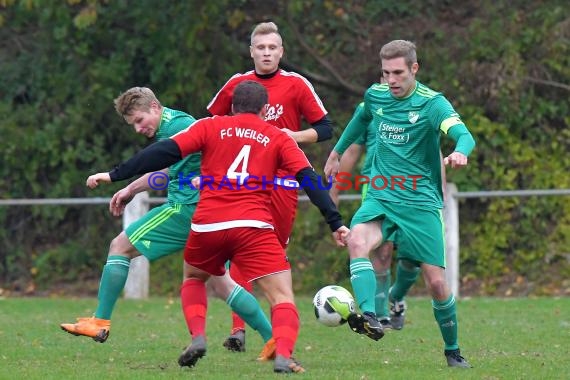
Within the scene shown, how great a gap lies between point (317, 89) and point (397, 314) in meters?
7.35

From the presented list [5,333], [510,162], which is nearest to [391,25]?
[510,162]

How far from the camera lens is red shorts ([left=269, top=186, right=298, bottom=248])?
813cm

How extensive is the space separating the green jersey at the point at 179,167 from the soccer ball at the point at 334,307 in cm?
128

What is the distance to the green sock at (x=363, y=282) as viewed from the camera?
7.18 meters

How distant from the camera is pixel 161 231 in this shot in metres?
7.89

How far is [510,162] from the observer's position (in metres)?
15.7

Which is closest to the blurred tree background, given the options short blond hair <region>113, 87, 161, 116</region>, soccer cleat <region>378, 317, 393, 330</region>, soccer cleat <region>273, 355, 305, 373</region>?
soccer cleat <region>378, 317, 393, 330</region>

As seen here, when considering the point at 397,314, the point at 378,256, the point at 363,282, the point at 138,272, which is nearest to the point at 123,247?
the point at 363,282

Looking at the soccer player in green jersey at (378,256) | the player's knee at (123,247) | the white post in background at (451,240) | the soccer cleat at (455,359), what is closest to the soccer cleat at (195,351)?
the player's knee at (123,247)

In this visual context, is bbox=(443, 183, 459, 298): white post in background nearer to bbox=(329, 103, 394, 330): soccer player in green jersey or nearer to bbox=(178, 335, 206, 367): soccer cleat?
bbox=(329, 103, 394, 330): soccer player in green jersey

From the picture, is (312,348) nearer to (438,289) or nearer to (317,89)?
(438,289)

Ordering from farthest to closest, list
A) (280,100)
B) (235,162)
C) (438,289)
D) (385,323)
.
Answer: (385,323), (280,100), (438,289), (235,162)

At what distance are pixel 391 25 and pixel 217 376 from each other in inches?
435

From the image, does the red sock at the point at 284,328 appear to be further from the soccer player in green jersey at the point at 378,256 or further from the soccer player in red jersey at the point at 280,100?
the soccer player in green jersey at the point at 378,256
